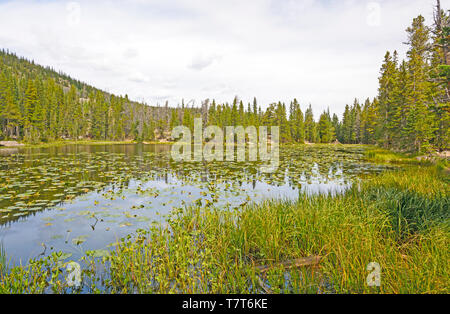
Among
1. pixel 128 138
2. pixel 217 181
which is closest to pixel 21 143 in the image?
pixel 128 138

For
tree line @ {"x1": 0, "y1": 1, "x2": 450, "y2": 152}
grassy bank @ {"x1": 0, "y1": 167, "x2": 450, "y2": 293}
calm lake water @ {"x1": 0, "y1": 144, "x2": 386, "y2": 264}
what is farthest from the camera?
tree line @ {"x1": 0, "y1": 1, "x2": 450, "y2": 152}

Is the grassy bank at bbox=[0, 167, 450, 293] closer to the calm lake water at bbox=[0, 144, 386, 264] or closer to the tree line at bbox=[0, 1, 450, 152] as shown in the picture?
the calm lake water at bbox=[0, 144, 386, 264]

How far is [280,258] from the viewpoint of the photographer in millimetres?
4434

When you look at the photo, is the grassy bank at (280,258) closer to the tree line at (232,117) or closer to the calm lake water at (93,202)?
the calm lake water at (93,202)

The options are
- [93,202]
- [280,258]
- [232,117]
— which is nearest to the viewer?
[280,258]

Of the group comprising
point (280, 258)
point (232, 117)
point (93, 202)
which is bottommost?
point (280, 258)

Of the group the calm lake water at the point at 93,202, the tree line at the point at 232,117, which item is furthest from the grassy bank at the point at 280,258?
the tree line at the point at 232,117

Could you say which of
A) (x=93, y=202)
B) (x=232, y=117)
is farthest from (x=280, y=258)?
(x=232, y=117)

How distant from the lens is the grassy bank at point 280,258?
10.6 feet

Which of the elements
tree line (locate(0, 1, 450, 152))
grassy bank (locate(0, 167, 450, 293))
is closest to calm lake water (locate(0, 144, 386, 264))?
grassy bank (locate(0, 167, 450, 293))

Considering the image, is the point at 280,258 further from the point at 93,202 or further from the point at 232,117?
the point at 232,117

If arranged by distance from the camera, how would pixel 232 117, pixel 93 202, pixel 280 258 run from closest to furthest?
pixel 280 258, pixel 93 202, pixel 232 117

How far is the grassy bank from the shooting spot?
3.24 meters

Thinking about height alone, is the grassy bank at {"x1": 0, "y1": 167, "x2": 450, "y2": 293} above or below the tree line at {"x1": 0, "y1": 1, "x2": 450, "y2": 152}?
below
